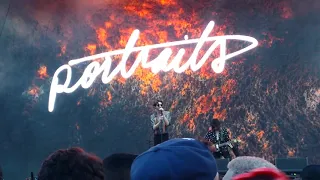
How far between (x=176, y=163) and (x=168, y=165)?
2 centimetres

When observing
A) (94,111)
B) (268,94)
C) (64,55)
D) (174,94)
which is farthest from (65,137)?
(268,94)

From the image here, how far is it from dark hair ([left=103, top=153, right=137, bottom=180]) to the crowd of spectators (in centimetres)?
64

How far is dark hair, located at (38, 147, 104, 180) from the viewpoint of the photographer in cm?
148

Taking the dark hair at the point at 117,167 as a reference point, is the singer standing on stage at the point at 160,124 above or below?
below

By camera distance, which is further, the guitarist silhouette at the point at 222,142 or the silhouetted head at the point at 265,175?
the guitarist silhouette at the point at 222,142

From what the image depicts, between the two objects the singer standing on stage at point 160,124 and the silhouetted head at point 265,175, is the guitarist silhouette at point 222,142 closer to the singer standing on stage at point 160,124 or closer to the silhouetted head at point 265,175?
the singer standing on stage at point 160,124

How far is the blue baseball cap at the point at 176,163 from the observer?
1190mm

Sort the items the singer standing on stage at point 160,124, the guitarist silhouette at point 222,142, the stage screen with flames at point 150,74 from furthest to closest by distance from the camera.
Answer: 1. the stage screen with flames at point 150,74
2. the singer standing on stage at point 160,124
3. the guitarist silhouette at point 222,142

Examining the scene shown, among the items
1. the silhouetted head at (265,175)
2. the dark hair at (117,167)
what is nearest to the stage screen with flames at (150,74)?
the dark hair at (117,167)

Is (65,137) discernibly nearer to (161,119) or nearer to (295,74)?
(161,119)

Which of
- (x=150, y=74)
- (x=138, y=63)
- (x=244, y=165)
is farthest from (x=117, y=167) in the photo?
(x=150, y=74)

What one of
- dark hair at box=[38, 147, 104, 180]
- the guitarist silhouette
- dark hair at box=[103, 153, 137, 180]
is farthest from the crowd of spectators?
the guitarist silhouette

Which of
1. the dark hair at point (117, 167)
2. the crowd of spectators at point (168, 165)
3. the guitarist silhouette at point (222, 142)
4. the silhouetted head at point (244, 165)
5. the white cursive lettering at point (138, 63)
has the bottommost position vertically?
the guitarist silhouette at point (222, 142)

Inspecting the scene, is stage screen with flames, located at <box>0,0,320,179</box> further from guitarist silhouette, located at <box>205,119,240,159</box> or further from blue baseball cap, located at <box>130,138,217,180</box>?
blue baseball cap, located at <box>130,138,217,180</box>
